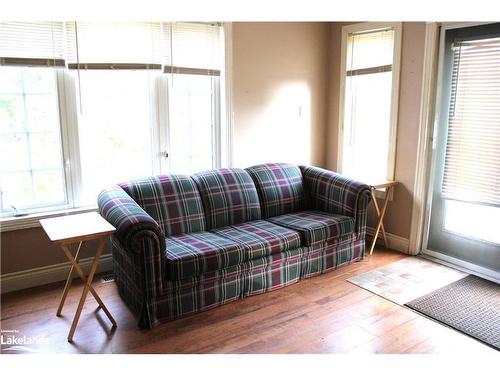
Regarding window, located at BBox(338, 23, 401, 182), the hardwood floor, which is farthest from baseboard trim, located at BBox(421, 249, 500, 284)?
the hardwood floor

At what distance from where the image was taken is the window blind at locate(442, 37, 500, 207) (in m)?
3.11

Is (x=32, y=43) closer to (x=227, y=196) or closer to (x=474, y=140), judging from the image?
(x=227, y=196)

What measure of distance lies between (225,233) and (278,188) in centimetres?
78

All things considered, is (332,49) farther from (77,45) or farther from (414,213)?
(77,45)

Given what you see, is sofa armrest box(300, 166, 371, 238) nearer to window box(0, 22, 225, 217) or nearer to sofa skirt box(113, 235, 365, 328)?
sofa skirt box(113, 235, 365, 328)

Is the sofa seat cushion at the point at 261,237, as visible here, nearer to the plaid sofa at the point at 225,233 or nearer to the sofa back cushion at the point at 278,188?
the plaid sofa at the point at 225,233

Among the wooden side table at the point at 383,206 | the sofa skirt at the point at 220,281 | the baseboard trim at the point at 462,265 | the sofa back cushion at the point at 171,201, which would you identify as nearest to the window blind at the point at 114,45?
the sofa back cushion at the point at 171,201

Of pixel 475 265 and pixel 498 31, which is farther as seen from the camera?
pixel 475 265

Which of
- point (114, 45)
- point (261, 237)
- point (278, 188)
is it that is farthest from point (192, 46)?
point (261, 237)

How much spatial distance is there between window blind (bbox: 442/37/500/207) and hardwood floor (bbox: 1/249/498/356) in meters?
1.28

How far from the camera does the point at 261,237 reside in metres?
2.95

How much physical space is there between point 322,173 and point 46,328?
2.53 m

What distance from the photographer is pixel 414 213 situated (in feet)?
12.1

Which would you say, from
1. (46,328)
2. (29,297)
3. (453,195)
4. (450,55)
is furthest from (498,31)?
(29,297)
